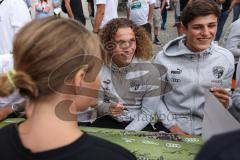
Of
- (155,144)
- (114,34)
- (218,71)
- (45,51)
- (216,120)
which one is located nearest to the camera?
(45,51)

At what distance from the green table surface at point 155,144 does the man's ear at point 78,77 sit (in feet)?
2.30

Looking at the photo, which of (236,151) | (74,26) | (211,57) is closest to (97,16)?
(211,57)

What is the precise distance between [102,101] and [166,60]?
1.56 ft

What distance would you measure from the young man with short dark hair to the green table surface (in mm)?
338

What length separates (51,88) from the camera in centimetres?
105

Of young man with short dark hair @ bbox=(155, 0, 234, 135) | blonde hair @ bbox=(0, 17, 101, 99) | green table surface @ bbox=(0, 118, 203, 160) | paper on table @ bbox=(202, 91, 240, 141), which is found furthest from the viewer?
young man with short dark hair @ bbox=(155, 0, 234, 135)

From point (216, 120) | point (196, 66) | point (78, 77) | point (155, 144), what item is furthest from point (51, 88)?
point (196, 66)

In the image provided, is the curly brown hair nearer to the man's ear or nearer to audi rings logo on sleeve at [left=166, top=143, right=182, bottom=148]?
audi rings logo on sleeve at [left=166, top=143, right=182, bottom=148]

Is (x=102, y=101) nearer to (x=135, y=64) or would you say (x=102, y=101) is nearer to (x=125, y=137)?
(x=135, y=64)

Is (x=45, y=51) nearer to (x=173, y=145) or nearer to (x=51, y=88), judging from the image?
(x=51, y=88)

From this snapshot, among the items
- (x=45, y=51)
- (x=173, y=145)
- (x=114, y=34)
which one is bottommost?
(x=173, y=145)

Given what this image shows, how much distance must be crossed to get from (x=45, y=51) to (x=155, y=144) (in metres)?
0.94

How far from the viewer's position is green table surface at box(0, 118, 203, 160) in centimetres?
168

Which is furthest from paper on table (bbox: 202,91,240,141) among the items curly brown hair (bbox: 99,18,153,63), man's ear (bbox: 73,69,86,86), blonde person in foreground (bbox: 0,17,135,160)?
curly brown hair (bbox: 99,18,153,63)
